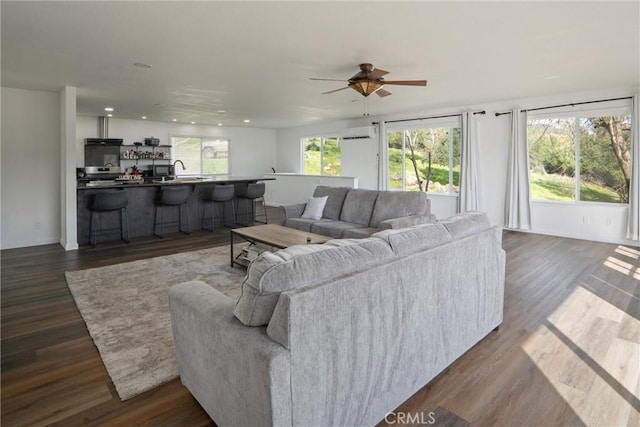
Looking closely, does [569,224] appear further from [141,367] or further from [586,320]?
[141,367]

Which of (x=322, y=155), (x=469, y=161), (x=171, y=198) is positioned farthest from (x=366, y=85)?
(x=322, y=155)

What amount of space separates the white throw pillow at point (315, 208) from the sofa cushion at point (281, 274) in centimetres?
387

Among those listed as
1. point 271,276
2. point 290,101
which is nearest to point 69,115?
point 290,101

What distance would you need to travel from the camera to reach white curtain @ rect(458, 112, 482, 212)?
7441 mm

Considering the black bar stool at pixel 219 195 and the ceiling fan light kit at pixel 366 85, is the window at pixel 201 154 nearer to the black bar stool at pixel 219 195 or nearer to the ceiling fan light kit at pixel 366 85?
the black bar stool at pixel 219 195

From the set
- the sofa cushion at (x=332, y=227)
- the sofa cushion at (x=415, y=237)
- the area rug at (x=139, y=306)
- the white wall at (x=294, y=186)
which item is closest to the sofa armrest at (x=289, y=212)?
the sofa cushion at (x=332, y=227)

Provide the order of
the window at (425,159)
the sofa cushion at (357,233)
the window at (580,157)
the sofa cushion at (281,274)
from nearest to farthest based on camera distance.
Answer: the sofa cushion at (281,274) → the sofa cushion at (357,233) → the window at (580,157) → the window at (425,159)

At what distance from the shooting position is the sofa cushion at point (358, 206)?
5.21 meters

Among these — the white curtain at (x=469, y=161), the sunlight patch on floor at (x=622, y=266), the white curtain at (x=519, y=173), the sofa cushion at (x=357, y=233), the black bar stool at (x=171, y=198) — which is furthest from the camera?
the white curtain at (x=469, y=161)

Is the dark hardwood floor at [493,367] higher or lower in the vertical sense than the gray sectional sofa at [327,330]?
lower

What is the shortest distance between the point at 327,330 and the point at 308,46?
120 inches

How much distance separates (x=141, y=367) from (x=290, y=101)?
5541 mm

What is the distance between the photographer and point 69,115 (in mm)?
5438

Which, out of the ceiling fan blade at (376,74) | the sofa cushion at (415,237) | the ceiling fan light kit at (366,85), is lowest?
the sofa cushion at (415,237)
